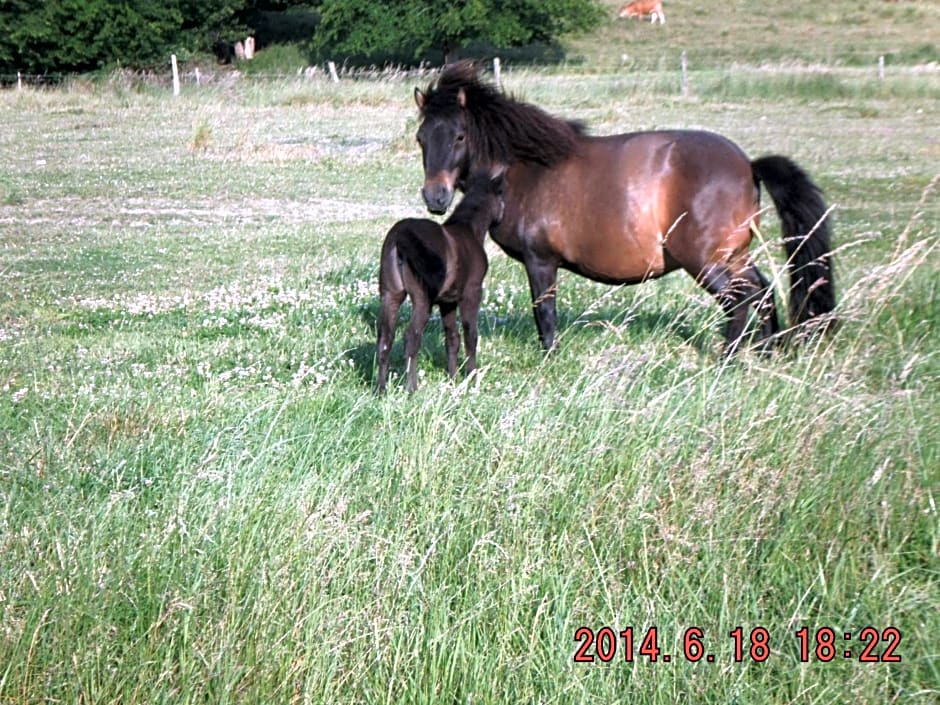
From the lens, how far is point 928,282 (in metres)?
7.67

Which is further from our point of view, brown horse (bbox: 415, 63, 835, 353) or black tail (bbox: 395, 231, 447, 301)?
brown horse (bbox: 415, 63, 835, 353)

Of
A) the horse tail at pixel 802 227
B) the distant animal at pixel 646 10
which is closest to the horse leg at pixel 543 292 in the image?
the horse tail at pixel 802 227

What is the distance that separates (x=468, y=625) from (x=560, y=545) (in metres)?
0.47

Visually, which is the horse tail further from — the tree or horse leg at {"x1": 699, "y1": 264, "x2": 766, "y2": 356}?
the tree

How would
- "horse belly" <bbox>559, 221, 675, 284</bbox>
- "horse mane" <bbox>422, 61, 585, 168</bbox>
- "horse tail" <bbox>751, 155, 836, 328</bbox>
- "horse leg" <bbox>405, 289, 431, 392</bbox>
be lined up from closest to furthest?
"horse leg" <bbox>405, 289, 431, 392</bbox> < "horse tail" <bbox>751, 155, 836, 328</bbox> < "horse belly" <bbox>559, 221, 675, 284</bbox> < "horse mane" <bbox>422, 61, 585, 168</bbox>

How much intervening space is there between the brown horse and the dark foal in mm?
526

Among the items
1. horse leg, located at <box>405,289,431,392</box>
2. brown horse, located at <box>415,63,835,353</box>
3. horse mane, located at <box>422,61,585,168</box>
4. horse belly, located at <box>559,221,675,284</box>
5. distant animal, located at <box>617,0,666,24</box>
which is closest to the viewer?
horse leg, located at <box>405,289,431,392</box>

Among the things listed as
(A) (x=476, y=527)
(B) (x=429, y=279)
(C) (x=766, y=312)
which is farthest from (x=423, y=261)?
(A) (x=476, y=527)

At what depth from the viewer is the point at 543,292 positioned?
750 cm

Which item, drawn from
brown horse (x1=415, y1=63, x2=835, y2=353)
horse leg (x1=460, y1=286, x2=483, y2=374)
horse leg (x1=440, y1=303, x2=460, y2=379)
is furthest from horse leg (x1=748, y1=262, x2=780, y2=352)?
horse leg (x1=440, y1=303, x2=460, y2=379)

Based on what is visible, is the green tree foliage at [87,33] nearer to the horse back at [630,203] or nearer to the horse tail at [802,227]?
the horse back at [630,203]

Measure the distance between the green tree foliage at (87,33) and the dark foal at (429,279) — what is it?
42547mm

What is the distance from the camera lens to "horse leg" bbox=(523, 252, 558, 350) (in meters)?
7.36
